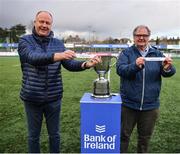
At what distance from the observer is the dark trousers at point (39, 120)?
3.76 metres

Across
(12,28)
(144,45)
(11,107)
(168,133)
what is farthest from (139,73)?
(12,28)

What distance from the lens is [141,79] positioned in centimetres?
371

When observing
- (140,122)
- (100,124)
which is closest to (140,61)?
(100,124)

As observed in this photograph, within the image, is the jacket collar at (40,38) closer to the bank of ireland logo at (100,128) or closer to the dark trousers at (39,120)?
the dark trousers at (39,120)

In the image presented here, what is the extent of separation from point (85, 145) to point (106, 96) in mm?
476

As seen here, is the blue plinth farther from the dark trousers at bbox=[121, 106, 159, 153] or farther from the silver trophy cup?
the dark trousers at bbox=[121, 106, 159, 153]

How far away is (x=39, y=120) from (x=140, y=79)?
1.18 metres

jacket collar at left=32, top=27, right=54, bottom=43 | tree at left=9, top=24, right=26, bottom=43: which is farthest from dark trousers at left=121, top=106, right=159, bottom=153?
tree at left=9, top=24, right=26, bottom=43

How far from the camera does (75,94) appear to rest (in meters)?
10.2

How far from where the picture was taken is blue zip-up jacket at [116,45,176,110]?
368 cm

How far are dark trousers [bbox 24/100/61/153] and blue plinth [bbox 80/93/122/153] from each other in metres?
0.79

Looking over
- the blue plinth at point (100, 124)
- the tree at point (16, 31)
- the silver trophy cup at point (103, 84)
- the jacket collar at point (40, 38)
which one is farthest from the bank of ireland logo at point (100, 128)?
the tree at point (16, 31)

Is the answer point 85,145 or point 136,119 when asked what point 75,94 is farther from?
point 85,145

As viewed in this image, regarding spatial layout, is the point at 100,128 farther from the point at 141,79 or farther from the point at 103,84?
the point at 141,79
